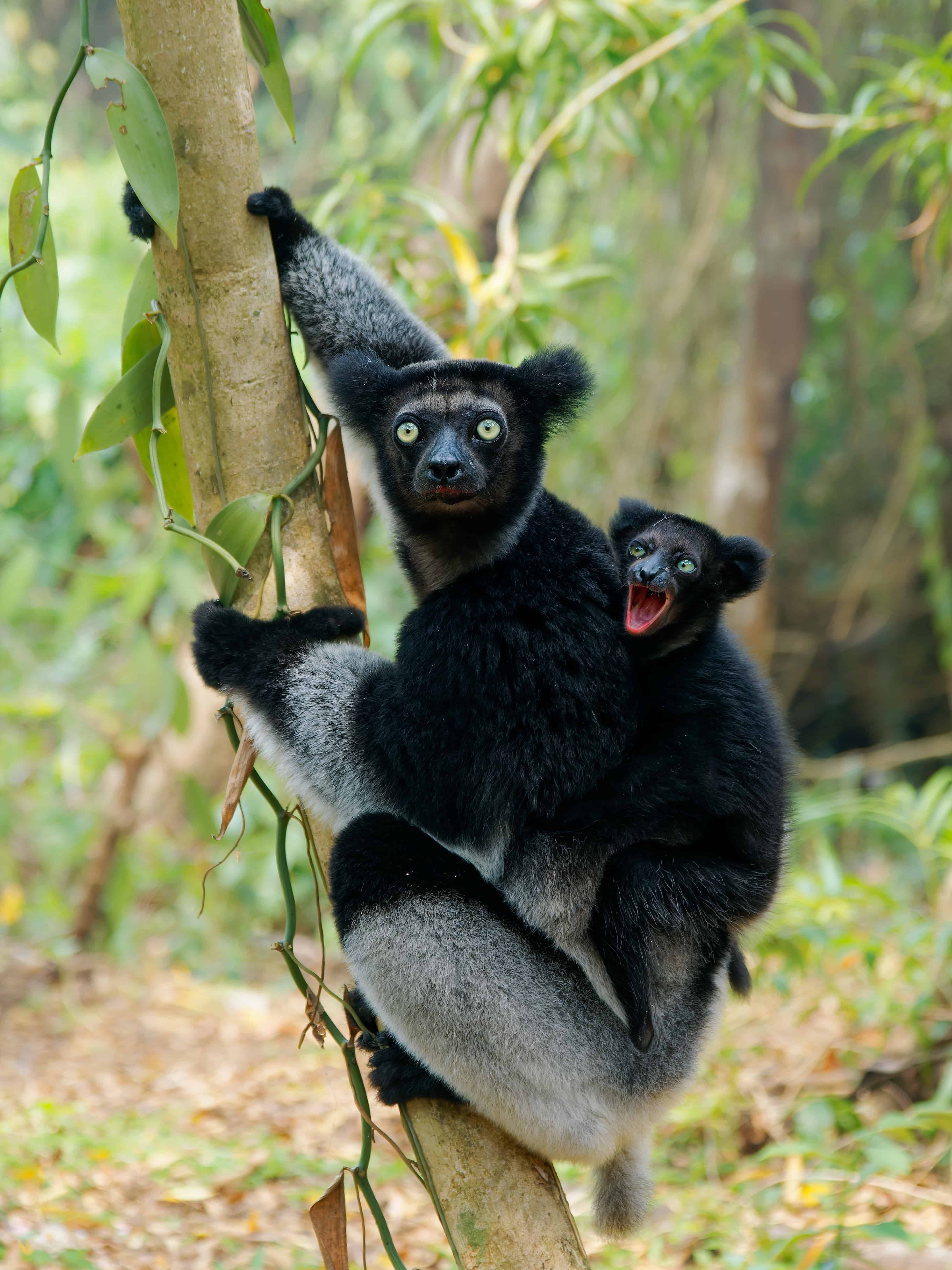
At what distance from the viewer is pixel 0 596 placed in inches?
174

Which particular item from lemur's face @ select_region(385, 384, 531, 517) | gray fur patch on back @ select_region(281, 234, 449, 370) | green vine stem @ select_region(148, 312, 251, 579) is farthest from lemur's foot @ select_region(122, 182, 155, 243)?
lemur's face @ select_region(385, 384, 531, 517)

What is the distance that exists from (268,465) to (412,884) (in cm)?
109

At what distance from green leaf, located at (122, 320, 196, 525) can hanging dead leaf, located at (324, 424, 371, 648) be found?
339 mm

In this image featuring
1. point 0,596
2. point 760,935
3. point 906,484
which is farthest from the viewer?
point 906,484

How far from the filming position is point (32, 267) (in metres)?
2.42

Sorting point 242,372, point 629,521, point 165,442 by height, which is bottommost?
point 629,521

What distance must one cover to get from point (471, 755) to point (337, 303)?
1402 mm

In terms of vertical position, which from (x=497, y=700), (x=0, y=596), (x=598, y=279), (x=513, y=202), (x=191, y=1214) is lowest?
(x=191, y=1214)

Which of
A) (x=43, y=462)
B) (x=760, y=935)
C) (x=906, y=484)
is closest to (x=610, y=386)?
(x=906, y=484)

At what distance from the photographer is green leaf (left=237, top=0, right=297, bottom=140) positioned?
8.64 feet

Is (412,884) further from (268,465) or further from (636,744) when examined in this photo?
(268,465)

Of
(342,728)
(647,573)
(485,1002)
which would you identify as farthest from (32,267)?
(485,1002)

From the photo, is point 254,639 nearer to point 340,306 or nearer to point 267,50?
point 340,306

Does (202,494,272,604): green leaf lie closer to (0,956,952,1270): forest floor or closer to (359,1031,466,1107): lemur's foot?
(359,1031,466,1107): lemur's foot
